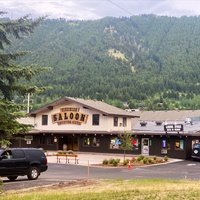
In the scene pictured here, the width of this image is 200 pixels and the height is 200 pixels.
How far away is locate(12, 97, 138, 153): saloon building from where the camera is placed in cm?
5900

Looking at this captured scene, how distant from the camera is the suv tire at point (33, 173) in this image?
28.2 m

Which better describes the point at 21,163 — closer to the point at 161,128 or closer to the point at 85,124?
the point at 161,128

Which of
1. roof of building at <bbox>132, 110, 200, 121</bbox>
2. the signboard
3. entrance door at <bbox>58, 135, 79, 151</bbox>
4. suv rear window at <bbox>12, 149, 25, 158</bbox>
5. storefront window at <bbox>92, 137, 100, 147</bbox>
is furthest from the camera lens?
roof of building at <bbox>132, 110, 200, 121</bbox>

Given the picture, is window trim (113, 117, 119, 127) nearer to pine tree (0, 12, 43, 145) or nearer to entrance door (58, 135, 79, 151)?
entrance door (58, 135, 79, 151)

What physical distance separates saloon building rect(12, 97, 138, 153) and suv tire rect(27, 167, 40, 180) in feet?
94.1

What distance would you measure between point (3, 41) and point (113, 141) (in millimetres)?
37557

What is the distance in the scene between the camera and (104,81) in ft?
539

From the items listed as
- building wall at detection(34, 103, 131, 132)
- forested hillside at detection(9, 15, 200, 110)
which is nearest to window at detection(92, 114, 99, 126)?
building wall at detection(34, 103, 131, 132)

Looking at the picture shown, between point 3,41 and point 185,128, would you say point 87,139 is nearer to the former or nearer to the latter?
point 185,128

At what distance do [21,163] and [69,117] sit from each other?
34.2 meters

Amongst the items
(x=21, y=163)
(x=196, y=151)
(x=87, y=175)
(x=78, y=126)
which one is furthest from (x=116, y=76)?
(x=21, y=163)

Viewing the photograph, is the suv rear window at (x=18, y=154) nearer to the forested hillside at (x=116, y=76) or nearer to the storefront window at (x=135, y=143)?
the storefront window at (x=135, y=143)

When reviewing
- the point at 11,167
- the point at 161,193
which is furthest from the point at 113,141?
the point at 161,193

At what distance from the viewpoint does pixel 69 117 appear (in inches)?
2440
